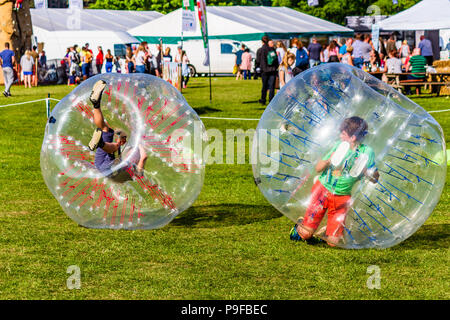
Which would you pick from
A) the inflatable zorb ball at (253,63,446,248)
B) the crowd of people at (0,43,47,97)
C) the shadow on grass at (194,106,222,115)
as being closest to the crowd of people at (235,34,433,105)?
the shadow on grass at (194,106,222,115)

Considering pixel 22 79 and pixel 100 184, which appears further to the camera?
pixel 22 79

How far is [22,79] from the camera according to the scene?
105 feet

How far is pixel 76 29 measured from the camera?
43125mm

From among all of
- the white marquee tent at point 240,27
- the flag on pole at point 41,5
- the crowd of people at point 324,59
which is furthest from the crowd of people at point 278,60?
the flag on pole at point 41,5

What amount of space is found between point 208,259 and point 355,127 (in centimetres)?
181

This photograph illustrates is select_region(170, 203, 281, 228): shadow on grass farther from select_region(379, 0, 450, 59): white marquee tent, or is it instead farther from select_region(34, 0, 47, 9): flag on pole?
select_region(34, 0, 47, 9): flag on pole

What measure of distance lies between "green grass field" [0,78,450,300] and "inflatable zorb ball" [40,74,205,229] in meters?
0.30

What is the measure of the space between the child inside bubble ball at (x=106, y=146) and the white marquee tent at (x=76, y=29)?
34862 millimetres

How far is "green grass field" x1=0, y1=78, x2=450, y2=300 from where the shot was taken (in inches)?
212

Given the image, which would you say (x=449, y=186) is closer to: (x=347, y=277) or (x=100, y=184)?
(x=347, y=277)

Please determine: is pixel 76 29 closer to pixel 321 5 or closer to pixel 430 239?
pixel 321 5

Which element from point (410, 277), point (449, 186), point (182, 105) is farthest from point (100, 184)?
point (449, 186)

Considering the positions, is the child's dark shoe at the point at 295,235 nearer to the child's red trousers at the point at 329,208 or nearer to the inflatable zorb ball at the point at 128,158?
the child's red trousers at the point at 329,208

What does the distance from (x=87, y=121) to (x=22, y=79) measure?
2642 cm
